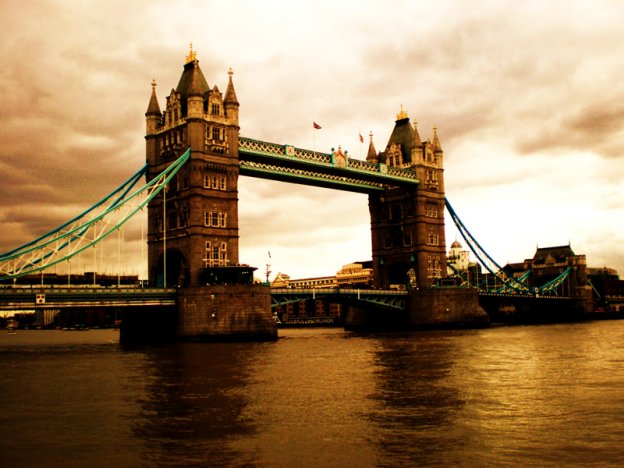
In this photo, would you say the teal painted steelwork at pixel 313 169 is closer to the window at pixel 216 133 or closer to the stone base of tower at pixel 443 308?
the window at pixel 216 133

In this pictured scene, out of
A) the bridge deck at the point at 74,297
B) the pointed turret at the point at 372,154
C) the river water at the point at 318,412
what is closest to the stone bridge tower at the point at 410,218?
the pointed turret at the point at 372,154

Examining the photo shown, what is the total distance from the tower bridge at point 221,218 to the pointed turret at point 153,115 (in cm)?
14

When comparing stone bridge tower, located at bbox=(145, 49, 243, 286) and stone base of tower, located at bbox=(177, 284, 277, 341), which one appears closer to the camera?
stone base of tower, located at bbox=(177, 284, 277, 341)

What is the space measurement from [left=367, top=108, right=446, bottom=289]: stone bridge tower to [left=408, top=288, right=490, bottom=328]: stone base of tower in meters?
6.05

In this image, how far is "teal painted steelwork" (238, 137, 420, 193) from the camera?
3354 inches

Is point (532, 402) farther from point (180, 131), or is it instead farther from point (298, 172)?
point (298, 172)

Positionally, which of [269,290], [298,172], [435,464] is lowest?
[435,464]

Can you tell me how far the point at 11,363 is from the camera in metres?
54.0

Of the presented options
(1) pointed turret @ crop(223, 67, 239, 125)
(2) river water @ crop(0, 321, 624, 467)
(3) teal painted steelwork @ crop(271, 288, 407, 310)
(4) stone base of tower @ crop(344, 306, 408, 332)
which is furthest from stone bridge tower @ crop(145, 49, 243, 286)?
(4) stone base of tower @ crop(344, 306, 408, 332)

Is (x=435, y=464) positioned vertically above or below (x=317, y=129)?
below

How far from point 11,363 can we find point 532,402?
135 ft

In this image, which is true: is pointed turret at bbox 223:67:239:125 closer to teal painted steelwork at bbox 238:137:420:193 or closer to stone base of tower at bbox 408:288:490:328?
teal painted steelwork at bbox 238:137:420:193

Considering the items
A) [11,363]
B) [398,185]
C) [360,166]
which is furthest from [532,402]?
[398,185]

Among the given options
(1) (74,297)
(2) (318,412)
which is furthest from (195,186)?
(2) (318,412)
